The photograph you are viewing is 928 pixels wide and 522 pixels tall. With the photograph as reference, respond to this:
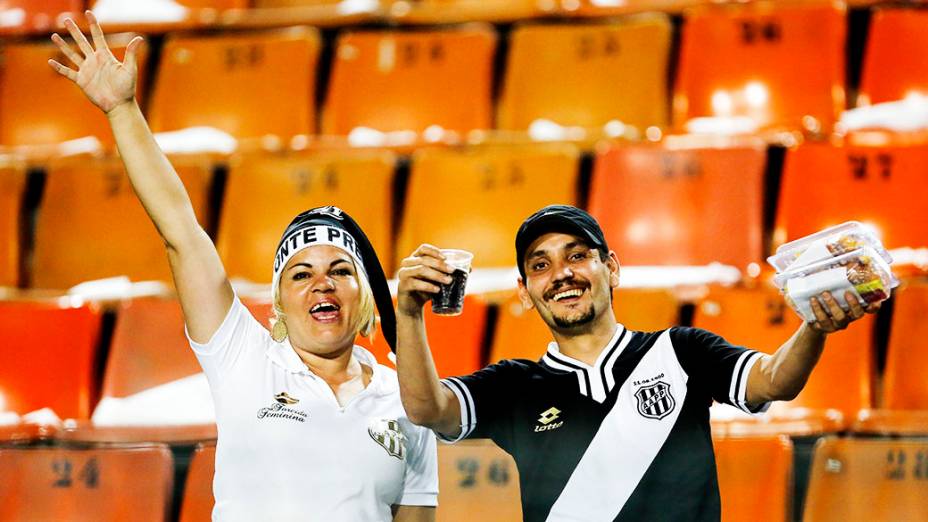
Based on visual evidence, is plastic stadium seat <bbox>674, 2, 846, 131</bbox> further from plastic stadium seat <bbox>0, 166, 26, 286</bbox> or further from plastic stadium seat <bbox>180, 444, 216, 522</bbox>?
plastic stadium seat <bbox>0, 166, 26, 286</bbox>

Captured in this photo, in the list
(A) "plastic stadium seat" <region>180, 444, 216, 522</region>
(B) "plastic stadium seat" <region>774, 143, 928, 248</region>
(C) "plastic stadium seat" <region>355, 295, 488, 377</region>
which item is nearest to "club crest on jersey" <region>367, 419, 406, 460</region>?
(A) "plastic stadium seat" <region>180, 444, 216, 522</region>

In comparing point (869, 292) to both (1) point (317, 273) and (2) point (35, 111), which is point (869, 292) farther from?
(2) point (35, 111)

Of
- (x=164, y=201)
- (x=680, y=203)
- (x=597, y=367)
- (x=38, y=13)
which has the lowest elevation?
(x=597, y=367)

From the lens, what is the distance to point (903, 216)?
2.11m

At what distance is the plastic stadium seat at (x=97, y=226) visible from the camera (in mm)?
2316

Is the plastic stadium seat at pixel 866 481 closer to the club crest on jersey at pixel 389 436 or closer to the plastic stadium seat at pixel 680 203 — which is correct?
the plastic stadium seat at pixel 680 203

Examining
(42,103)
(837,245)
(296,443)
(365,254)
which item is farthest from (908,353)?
(42,103)

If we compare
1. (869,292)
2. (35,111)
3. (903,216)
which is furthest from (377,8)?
Result: (869,292)

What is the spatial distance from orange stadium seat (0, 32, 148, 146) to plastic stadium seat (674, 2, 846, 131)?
137 centimetres

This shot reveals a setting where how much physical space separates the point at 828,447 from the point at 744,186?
26.8 inches

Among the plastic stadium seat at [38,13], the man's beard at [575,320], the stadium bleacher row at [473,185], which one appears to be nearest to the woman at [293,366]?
the man's beard at [575,320]

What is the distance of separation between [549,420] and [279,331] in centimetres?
38

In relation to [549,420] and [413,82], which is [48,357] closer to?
[413,82]

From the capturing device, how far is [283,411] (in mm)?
1291
